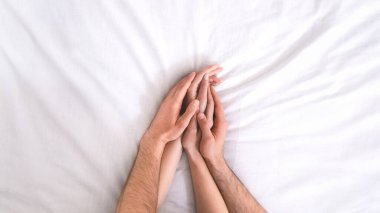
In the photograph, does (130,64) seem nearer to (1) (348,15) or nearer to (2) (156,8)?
(2) (156,8)

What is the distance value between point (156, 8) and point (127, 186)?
43 centimetres

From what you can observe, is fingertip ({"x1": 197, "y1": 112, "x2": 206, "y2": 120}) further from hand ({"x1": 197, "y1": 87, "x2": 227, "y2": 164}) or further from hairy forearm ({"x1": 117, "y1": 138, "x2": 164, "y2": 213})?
hairy forearm ({"x1": 117, "y1": 138, "x2": 164, "y2": 213})

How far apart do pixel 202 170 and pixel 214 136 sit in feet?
0.30

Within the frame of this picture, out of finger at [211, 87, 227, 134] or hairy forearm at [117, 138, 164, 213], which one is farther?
finger at [211, 87, 227, 134]

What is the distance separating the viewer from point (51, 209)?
90cm

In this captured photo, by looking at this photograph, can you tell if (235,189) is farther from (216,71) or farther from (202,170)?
(216,71)

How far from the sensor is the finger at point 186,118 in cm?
96

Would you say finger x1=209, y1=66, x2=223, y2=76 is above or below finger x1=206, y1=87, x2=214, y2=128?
above

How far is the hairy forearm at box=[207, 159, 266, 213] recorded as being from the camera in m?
Answer: 0.96

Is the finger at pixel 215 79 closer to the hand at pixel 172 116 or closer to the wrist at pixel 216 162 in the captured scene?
the hand at pixel 172 116

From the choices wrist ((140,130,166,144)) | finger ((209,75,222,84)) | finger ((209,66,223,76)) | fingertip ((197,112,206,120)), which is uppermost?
finger ((209,66,223,76))

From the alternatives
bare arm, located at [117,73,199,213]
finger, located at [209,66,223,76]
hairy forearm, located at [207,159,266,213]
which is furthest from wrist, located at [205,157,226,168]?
finger, located at [209,66,223,76]

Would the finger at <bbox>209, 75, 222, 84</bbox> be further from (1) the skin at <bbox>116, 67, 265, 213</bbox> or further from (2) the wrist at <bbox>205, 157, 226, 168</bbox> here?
(2) the wrist at <bbox>205, 157, 226, 168</bbox>

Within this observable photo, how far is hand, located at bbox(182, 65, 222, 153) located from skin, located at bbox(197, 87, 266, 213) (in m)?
0.02
